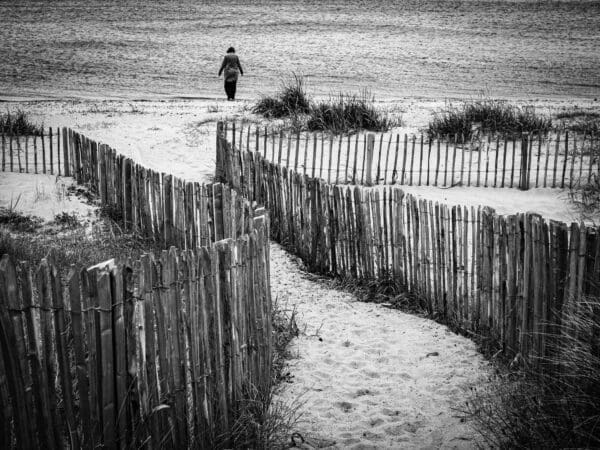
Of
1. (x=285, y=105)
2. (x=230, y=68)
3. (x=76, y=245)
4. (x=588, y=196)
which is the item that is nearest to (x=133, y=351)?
(x=76, y=245)

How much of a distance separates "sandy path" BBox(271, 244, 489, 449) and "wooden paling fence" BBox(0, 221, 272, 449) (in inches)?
24.3

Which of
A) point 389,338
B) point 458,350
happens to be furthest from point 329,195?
point 458,350

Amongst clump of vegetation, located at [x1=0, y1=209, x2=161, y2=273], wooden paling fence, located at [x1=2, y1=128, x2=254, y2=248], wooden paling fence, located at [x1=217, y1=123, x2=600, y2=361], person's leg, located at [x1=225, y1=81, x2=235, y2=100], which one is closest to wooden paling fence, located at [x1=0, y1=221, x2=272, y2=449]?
wooden paling fence, located at [x1=2, y1=128, x2=254, y2=248]

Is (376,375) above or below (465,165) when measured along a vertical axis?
below

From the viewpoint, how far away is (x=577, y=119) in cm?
1227

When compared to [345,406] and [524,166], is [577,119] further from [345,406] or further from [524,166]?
[345,406]

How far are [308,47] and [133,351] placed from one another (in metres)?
28.6

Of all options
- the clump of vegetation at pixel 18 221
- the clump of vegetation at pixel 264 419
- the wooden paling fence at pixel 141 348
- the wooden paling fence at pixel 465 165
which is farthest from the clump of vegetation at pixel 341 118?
the clump of vegetation at pixel 264 419

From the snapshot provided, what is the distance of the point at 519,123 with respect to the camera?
1113 cm

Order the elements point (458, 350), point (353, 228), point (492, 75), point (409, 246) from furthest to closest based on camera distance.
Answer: point (492, 75), point (353, 228), point (409, 246), point (458, 350)

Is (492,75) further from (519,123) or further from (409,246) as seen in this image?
(409,246)

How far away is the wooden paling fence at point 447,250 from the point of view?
425 cm

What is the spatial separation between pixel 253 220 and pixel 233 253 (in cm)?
A: 69

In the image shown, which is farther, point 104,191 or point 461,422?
point 104,191
